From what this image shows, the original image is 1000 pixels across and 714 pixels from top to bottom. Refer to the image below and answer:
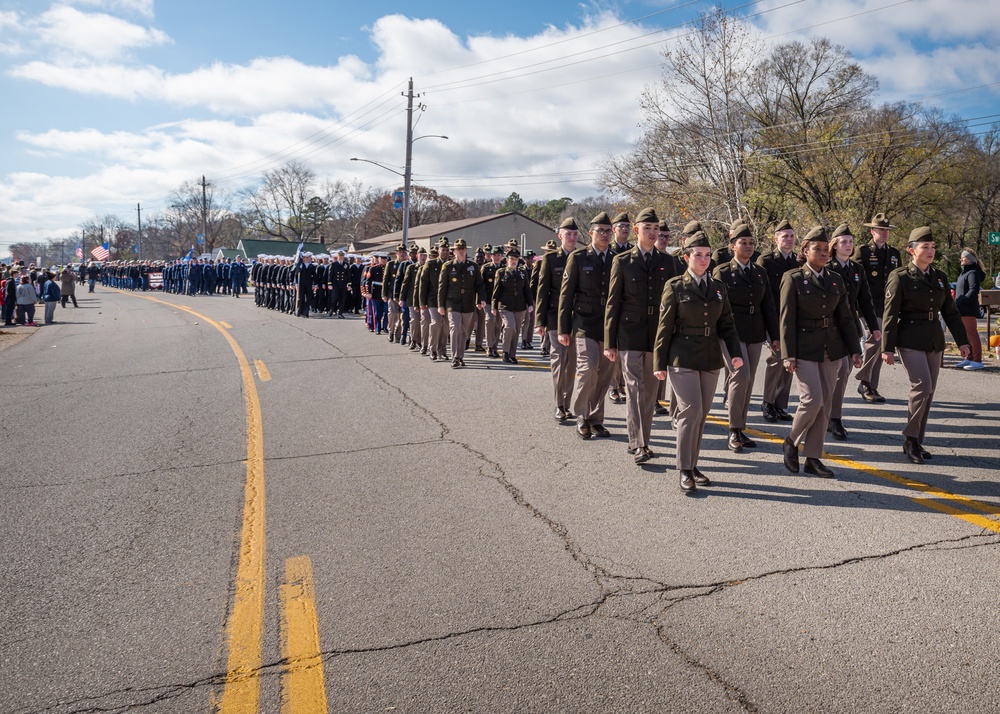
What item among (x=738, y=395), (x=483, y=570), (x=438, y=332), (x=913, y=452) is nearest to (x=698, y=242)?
A: (x=738, y=395)

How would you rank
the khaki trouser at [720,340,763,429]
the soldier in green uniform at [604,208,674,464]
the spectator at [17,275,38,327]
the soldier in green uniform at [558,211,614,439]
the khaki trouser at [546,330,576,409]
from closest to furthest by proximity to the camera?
the soldier in green uniform at [604,208,674,464] → the khaki trouser at [720,340,763,429] → the soldier in green uniform at [558,211,614,439] → the khaki trouser at [546,330,576,409] → the spectator at [17,275,38,327]

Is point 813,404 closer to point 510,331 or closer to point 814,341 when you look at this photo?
point 814,341

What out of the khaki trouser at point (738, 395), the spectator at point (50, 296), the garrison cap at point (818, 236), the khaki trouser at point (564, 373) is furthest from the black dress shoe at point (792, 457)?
the spectator at point (50, 296)

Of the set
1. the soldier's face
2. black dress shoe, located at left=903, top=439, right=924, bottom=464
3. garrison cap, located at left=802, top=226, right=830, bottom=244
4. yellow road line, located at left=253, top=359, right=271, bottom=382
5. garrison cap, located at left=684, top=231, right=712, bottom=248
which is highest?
the soldier's face

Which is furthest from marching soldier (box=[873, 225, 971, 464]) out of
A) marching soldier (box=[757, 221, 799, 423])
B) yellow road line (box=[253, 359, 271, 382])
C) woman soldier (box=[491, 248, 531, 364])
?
yellow road line (box=[253, 359, 271, 382])

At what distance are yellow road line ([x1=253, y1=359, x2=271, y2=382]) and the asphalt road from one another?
3.13 metres

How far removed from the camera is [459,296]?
13.1 metres

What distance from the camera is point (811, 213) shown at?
31781 mm

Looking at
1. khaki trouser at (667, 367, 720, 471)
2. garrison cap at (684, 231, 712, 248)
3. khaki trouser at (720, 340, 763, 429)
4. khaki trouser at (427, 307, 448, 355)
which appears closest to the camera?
khaki trouser at (667, 367, 720, 471)

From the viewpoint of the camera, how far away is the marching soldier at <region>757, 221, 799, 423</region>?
26.8 feet

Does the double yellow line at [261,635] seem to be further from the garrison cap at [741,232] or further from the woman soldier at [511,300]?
the woman soldier at [511,300]

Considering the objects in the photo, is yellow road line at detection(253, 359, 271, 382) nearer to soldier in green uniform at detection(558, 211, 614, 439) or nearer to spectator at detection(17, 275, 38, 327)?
soldier in green uniform at detection(558, 211, 614, 439)

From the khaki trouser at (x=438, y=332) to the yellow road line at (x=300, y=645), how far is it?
31.2ft

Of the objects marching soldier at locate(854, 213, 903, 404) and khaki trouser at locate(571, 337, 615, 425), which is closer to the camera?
khaki trouser at locate(571, 337, 615, 425)
